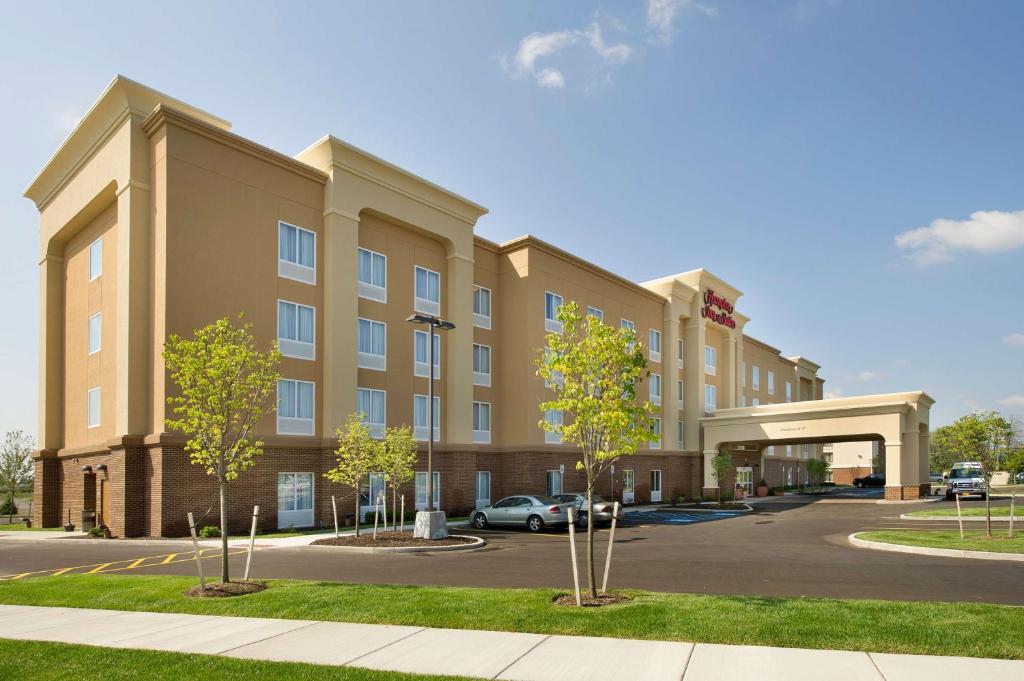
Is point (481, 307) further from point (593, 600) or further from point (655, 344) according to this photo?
point (593, 600)

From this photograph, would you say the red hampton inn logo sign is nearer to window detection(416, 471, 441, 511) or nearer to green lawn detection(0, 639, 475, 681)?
window detection(416, 471, 441, 511)

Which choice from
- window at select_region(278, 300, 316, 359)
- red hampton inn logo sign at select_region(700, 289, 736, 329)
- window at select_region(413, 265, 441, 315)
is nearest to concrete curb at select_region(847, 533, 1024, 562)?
window at select_region(278, 300, 316, 359)

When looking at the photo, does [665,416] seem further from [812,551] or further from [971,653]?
[971,653]

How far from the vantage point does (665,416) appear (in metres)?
49.1

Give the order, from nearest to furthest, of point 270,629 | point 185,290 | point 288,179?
point 270,629
point 185,290
point 288,179

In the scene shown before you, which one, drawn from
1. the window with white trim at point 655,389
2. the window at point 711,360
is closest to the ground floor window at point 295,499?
the window with white trim at point 655,389

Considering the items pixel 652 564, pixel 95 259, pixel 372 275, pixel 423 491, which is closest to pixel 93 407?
pixel 95 259

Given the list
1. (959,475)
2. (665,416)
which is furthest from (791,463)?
(665,416)

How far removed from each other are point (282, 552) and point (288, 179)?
14702mm

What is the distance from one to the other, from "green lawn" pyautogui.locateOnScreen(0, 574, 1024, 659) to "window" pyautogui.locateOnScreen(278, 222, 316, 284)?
55.9 feet

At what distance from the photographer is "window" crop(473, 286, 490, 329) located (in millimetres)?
37219

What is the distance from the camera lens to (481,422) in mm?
36781

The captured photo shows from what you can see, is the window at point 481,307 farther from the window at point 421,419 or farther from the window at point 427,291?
the window at point 421,419

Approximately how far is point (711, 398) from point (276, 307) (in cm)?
3667
